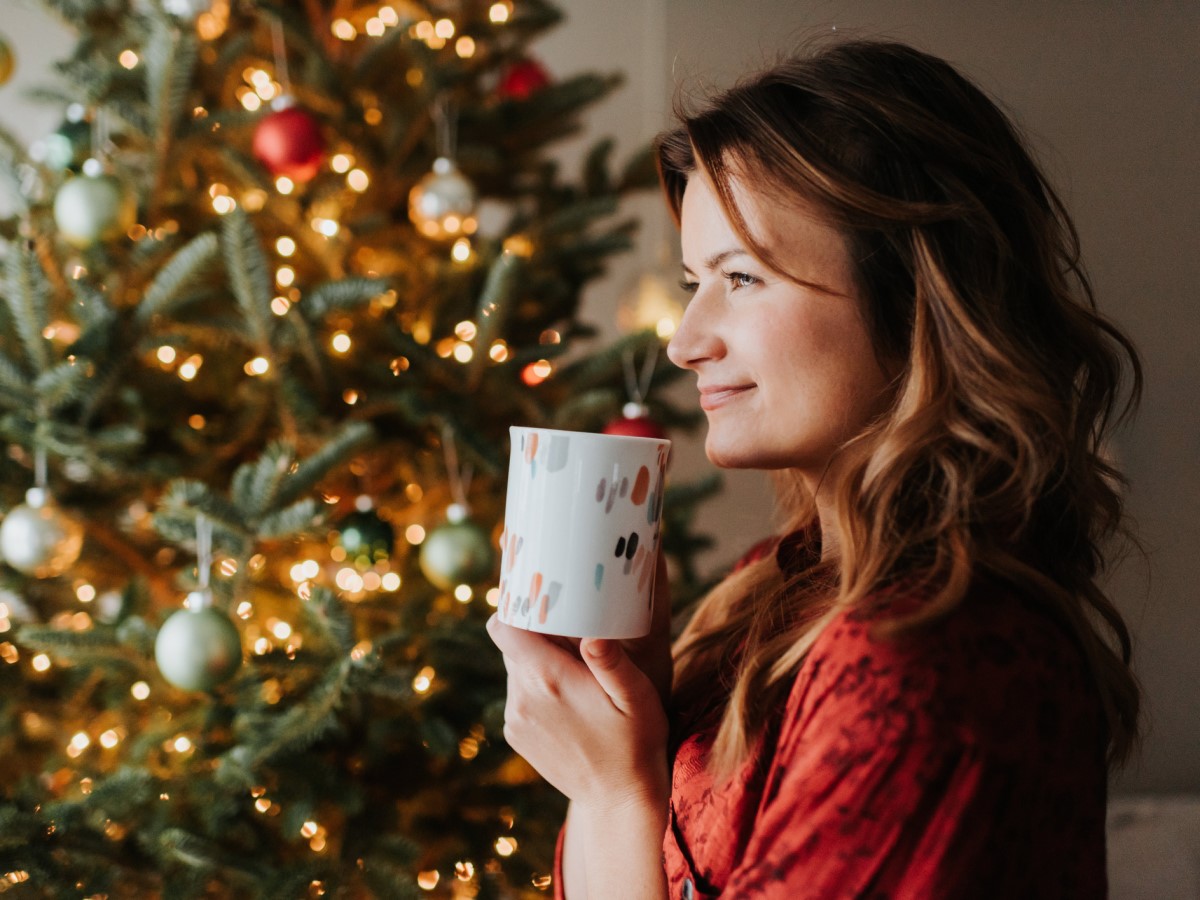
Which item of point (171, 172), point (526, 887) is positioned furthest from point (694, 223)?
point (526, 887)

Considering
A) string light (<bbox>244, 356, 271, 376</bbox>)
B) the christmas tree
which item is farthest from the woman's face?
string light (<bbox>244, 356, 271, 376</bbox>)

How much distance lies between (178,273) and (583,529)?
0.73 meters

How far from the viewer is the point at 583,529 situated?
2.31 ft

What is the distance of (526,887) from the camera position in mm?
1296

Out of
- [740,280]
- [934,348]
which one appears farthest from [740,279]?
[934,348]

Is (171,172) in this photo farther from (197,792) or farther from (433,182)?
(197,792)

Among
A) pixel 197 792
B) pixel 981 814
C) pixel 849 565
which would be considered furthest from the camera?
pixel 197 792

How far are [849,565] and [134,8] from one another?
4.18 feet

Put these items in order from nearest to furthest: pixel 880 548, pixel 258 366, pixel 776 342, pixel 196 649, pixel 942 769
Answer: pixel 942 769 → pixel 880 548 → pixel 776 342 → pixel 196 649 → pixel 258 366

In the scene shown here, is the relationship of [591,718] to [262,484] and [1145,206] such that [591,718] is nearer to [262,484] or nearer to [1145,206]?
[262,484]

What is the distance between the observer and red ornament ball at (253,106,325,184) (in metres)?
1.24

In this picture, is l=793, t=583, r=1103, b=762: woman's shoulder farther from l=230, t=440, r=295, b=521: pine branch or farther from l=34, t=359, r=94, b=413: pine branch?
l=34, t=359, r=94, b=413: pine branch

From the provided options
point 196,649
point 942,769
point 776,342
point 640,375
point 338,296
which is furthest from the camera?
point 640,375

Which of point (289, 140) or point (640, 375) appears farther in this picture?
point (640, 375)
